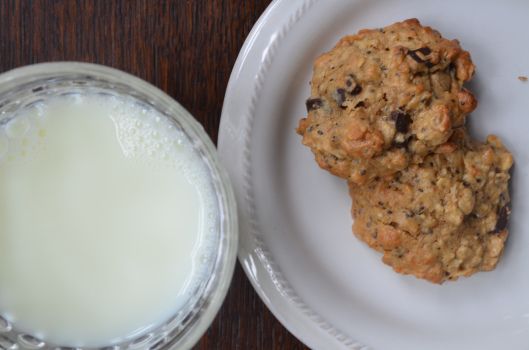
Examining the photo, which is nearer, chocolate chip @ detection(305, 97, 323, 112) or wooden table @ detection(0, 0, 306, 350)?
chocolate chip @ detection(305, 97, 323, 112)

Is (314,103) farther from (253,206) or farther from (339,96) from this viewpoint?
(253,206)

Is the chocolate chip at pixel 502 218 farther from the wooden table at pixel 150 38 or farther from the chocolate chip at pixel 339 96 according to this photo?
the wooden table at pixel 150 38

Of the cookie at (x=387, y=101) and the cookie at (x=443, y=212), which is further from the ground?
the cookie at (x=387, y=101)

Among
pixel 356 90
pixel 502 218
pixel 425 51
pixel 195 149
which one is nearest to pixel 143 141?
pixel 195 149

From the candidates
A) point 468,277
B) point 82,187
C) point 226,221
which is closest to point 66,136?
point 82,187

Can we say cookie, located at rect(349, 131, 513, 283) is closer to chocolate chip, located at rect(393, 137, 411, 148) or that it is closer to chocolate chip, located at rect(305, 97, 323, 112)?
chocolate chip, located at rect(393, 137, 411, 148)

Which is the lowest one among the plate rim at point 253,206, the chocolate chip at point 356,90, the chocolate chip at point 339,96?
the plate rim at point 253,206

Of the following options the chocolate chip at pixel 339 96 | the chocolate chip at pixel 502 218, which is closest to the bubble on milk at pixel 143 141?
the chocolate chip at pixel 339 96

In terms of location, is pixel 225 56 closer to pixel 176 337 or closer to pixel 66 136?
pixel 66 136

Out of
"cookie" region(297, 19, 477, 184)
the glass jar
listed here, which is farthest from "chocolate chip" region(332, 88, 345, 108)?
the glass jar
